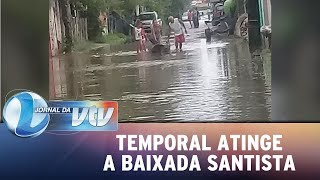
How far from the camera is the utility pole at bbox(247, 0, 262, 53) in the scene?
208 centimetres

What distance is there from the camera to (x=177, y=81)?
212cm

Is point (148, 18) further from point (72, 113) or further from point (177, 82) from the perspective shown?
point (72, 113)

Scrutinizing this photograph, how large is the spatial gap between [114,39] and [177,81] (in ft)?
1.25

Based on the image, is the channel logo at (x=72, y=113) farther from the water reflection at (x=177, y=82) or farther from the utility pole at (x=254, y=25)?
the utility pole at (x=254, y=25)

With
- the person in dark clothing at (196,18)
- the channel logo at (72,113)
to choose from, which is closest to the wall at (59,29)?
the channel logo at (72,113)

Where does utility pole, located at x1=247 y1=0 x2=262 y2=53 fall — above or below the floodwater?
above

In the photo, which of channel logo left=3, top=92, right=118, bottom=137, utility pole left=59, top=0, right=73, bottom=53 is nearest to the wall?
utility pole left=59, top=0, right=73, bottom=53

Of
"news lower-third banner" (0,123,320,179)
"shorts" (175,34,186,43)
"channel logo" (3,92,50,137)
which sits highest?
"shorts" (175,34,186,43)

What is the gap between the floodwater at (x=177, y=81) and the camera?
2.09 m

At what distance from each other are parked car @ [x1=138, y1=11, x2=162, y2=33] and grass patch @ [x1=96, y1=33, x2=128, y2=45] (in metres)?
0.12

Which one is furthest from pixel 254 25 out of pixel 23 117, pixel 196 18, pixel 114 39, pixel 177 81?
pixel 23 117

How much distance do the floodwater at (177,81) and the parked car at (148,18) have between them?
13 centimetres

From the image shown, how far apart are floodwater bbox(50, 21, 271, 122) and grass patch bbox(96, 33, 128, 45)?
0.12 ft

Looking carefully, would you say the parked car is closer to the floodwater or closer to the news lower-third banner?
the floodwater
